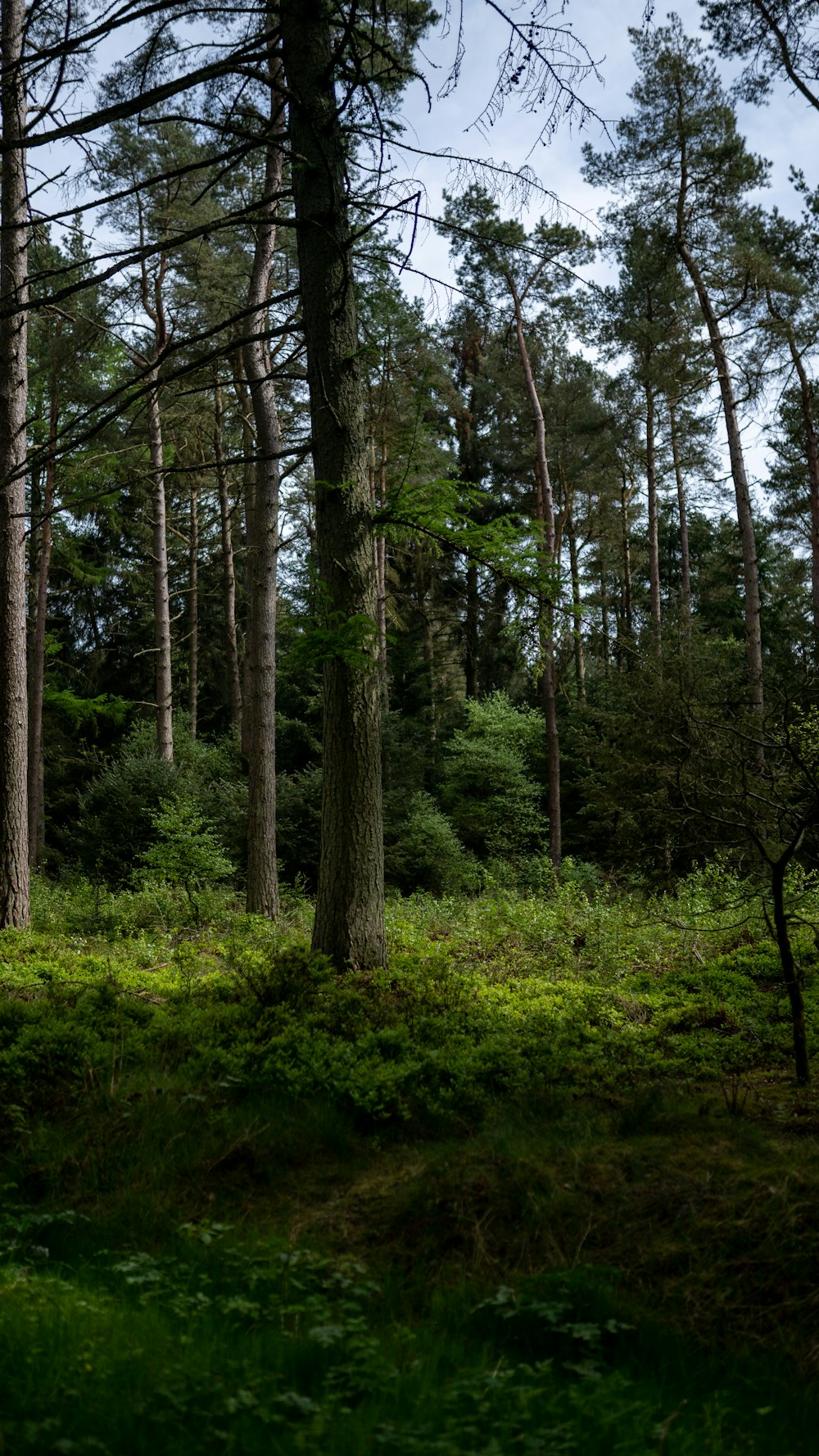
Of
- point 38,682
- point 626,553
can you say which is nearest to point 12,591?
point 38,682

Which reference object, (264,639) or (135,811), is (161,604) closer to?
(135,811)

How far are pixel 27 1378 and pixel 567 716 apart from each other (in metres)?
22.8

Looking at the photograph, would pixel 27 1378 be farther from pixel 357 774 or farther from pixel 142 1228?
pixel 357 774

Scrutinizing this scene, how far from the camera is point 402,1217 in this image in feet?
12.4

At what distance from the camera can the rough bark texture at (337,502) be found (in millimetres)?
6527

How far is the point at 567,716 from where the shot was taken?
2461cm

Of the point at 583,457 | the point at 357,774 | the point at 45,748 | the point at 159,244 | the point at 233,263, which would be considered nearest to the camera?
the point at 159,244

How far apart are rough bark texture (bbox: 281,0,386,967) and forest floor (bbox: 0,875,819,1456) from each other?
59 centimetres

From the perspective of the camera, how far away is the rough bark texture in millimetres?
6527

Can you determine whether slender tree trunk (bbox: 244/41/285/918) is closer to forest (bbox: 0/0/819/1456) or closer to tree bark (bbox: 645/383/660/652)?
forest (bbox: 0/0/819/1456)

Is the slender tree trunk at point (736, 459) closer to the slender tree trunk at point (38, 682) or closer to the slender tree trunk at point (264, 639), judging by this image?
the slender tree trunk at point (264, 639)

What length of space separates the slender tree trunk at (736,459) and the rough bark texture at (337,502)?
37.4 ft

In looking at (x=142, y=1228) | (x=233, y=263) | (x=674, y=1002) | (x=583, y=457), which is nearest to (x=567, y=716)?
(x=583, y=457)

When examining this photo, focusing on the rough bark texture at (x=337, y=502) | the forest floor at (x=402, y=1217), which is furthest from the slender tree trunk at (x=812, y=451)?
the forest floor at (x=402, y=1217)
